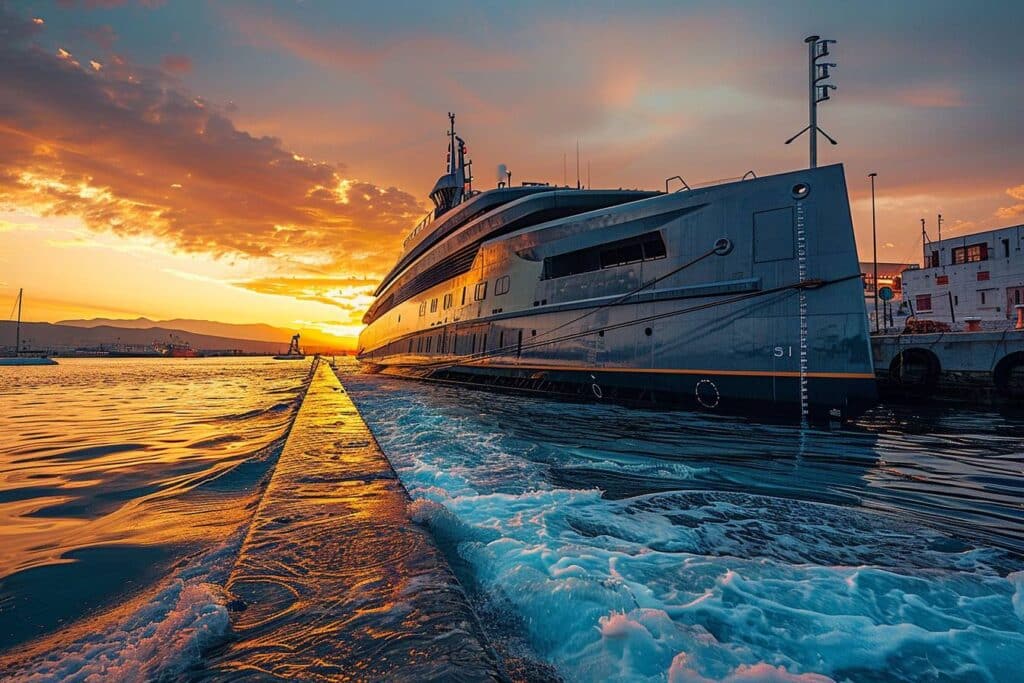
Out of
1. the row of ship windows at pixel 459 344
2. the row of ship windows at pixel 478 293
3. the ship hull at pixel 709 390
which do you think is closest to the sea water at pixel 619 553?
the ship hull at pixel 709 390

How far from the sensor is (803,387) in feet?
37.0

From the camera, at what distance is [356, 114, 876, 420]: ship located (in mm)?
11141

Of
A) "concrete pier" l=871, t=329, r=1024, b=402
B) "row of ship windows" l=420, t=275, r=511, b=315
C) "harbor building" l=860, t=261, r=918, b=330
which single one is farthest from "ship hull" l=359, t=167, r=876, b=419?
"harbor building" l=860, t=261, r=918, b=330

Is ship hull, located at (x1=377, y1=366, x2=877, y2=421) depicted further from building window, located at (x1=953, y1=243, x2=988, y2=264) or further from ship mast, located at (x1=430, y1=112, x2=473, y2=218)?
building window, located at (x1=953, y1=243, x2=988, y2=264)

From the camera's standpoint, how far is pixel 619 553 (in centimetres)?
384

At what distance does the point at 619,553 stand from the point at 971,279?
52.0 m

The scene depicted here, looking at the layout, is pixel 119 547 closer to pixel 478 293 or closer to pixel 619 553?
pixel 619 553

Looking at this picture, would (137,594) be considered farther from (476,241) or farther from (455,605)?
(476,241)

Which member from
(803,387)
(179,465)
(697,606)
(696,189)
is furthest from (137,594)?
(696,189)

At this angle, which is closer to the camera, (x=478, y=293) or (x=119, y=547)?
(x=119, y=547)

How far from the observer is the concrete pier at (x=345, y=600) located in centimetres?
222

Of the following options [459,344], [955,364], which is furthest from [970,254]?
[459,344]

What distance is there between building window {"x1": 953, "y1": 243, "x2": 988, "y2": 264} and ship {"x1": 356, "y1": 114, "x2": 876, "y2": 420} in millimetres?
38682

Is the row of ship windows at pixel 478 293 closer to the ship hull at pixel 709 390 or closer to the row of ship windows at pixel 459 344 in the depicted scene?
the row of ship windows at pixel 459 344
